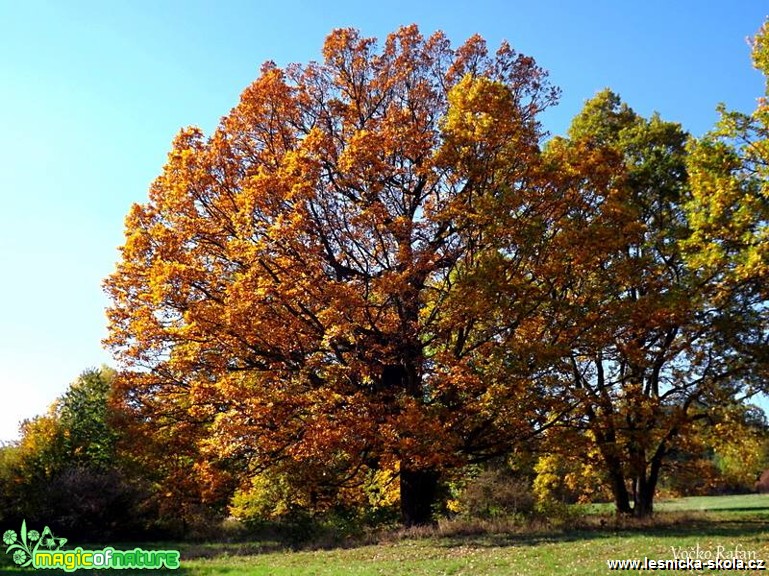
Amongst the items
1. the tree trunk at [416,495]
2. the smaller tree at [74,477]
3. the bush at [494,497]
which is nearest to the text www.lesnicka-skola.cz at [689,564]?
the tree trunk at [416,495]

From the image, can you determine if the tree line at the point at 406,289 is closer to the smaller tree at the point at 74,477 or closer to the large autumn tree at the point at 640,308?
the large autumn tree at the point at 640,308

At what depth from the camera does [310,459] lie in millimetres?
20703

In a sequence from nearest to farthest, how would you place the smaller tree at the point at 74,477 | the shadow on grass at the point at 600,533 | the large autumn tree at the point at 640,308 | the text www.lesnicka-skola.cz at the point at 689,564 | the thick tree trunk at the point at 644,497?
the text www.lesnicka-skola.cz at the point at 689,564 < the shadow on grass at the point at 600,533 < the large autumn tree at the point at 640,308 < the smaller tree at the point at 74,477 < the thick tree trunk at the point at 644,497

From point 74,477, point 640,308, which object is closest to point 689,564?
point 640,308

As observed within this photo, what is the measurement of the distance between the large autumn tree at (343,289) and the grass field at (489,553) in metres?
2.35

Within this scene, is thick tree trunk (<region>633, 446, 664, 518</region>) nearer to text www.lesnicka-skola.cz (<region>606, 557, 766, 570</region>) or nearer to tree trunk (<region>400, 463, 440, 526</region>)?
tree trunk (<region>400, 463, 440, 526</region>)

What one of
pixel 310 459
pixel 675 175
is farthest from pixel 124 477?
pixel 675 175

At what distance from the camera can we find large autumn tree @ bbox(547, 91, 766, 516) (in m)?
19.6

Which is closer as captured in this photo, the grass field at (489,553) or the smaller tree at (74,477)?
the grass field at (489,553)

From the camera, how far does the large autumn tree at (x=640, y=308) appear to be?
19562 millimetres

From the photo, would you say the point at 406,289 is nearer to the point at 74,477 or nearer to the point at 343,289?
the point at 343,289

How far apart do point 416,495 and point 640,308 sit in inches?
366

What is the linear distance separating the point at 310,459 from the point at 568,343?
29.5 ft

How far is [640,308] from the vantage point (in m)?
19.3
